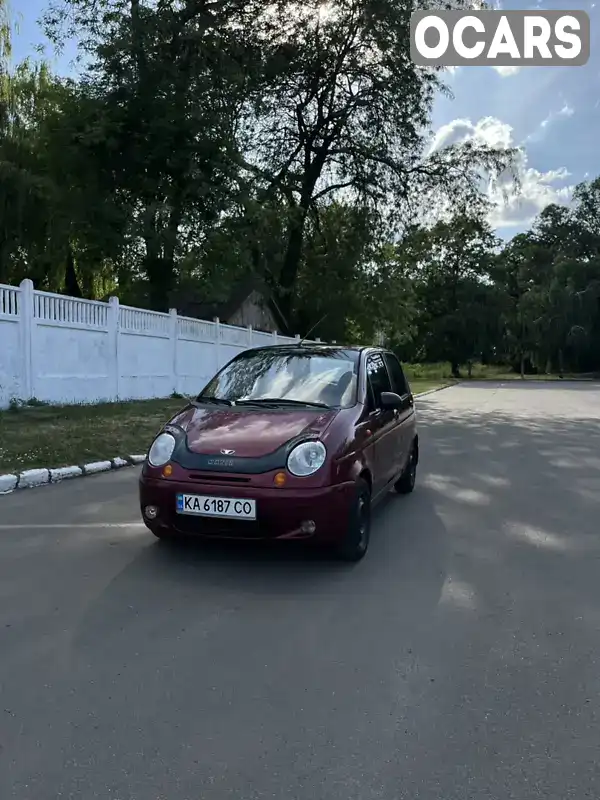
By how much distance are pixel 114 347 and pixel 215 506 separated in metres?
12.1

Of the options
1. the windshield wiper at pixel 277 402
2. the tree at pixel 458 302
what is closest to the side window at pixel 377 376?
the windshield wiper at pixel 277 402

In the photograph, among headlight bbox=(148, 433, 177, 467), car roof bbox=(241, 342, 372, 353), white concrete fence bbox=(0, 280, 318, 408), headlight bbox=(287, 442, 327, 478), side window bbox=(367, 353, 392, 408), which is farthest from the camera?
white concrete fence bbox=(0, 280, 318, 408)

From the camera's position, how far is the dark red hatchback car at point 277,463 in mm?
4926

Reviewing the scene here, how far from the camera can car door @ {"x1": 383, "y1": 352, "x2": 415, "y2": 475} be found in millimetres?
7195

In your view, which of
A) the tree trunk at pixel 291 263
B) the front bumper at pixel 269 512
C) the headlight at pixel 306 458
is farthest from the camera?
the tree trunk at pixel 291 263

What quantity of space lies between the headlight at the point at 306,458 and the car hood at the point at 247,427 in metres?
0.14

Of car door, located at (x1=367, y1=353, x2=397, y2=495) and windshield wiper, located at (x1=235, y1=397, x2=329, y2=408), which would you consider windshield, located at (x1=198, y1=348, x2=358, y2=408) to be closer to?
windshield wiper, located at (x1=235, y1=397, x2=329, y2=408)

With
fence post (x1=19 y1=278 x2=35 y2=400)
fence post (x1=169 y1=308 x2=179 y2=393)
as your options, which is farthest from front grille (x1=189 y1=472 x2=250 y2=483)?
fence post (x1=169 y1=308 x2=179 y2=393)

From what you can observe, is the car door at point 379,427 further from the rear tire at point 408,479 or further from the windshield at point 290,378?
the rear tire at point 408,479

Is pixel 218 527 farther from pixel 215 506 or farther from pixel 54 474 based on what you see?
pixel 54 474

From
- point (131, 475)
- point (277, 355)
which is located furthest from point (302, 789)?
point (131, 475)

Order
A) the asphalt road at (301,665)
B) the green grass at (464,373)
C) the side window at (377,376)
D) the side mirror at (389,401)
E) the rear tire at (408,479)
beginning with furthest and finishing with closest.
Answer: the green grass at (464,373) → the rear tire at (408,479) → the side window at (377,376) → the side mirror at (389,401) → the asphalt road at (301,665)

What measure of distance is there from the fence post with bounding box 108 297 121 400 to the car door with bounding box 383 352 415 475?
9.48 metres

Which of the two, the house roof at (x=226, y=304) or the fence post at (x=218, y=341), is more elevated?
the house roof at (x=226, y=304)
